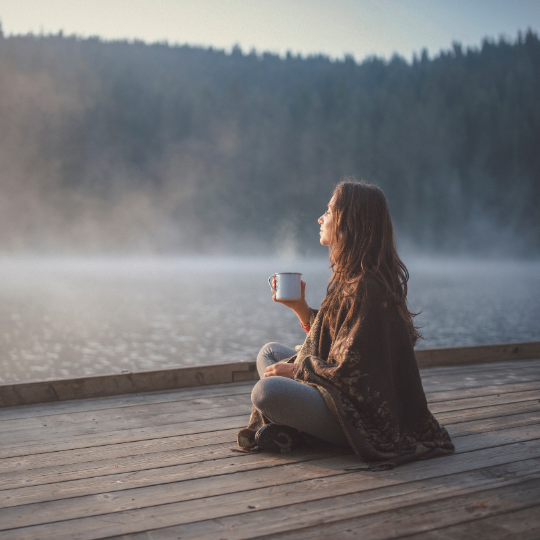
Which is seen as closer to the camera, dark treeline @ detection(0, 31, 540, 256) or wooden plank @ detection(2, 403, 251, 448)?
wooden plank @ detection(2, 403, 251, 448)

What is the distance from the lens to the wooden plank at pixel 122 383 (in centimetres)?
245

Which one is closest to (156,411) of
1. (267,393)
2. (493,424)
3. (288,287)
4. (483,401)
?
(267,393)

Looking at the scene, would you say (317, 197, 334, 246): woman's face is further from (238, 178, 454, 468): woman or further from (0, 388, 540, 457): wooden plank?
(0, 388, 540, 457): wooden plank

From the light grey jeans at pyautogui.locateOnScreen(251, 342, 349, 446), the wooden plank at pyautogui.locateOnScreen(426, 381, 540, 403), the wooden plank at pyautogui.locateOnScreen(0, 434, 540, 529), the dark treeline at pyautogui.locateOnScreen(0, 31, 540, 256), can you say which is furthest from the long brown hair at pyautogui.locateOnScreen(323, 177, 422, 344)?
the dark treeline at pyautogui.locateOnScreen(0, 31, 540, 256)

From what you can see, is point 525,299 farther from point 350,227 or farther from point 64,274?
point 64,274

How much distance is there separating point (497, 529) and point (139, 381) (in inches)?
75.7

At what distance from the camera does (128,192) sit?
5641 centimetres

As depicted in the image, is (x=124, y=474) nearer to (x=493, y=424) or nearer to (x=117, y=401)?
(x=117, y=401)

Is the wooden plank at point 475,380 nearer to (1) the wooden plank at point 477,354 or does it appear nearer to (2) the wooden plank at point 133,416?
(1) the wooden plank at point 477,354

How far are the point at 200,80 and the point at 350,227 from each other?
58.9 meters

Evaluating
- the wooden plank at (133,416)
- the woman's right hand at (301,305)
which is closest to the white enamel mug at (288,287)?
the woman's right hand at (301,305)

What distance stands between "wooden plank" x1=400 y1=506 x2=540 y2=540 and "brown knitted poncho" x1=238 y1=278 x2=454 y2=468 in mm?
393

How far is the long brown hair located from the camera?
5.59ft

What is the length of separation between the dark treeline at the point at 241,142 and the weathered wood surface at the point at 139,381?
4575 centimetres
